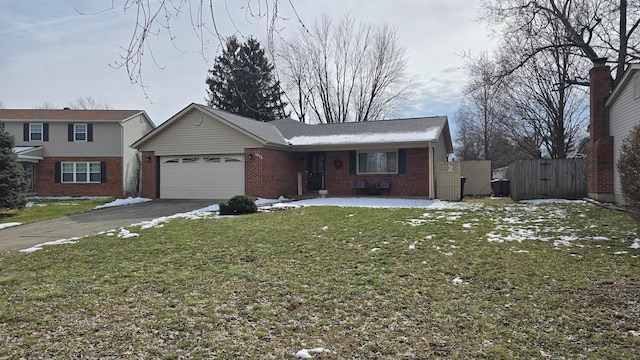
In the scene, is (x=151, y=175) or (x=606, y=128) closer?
(x=606, y=128)

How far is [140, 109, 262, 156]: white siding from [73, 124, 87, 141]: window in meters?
8.68

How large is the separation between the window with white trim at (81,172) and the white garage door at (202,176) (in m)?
8.34

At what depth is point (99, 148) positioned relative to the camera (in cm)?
2416

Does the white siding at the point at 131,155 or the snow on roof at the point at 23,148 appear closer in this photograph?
the snow on roof at the point at 23,148

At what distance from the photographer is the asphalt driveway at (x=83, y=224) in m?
8.97

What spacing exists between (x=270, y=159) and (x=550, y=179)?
37.4 feet

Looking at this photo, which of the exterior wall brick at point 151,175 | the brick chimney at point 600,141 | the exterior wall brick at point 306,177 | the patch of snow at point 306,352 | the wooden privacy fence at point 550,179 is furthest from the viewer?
the exterior wall brick at point 151,175

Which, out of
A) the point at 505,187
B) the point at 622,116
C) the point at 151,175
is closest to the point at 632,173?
the point at 622,116

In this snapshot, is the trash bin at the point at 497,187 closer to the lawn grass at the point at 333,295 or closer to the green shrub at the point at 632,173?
the lawn grass at the point at 333,295

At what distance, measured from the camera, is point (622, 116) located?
12.5 metres

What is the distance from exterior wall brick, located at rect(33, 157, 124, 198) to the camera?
2361 cm

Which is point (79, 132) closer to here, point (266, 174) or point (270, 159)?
point (270, 159)

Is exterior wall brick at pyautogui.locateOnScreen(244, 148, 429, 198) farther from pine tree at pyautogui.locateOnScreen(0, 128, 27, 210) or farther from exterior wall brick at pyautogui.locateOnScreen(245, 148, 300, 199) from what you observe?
pine tree at pyautogui.locateOnScreen(0, 128, 27, 210)

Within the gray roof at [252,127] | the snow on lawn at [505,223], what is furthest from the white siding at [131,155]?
the snow on lawn at [505,223]
